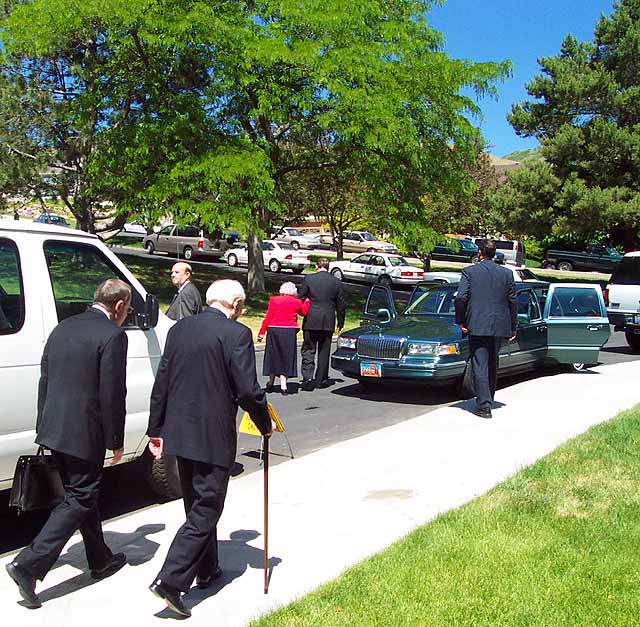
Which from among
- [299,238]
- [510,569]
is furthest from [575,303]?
[299,238]

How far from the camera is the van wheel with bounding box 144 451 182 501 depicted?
239 inches

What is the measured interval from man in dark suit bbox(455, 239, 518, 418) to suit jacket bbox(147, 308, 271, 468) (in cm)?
514

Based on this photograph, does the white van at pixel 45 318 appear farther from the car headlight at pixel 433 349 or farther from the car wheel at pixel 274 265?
the car wheel at pixel 274 265

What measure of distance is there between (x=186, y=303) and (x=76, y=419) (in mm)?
5212

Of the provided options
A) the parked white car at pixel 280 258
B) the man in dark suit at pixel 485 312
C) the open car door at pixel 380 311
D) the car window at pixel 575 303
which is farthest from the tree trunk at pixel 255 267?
the man in dark suit at pixel 485 312

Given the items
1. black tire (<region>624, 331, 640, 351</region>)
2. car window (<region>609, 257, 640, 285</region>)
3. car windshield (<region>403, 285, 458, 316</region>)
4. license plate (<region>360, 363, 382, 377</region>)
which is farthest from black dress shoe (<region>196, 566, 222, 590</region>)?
car window (<region>609, 257, 640, 285</region>)

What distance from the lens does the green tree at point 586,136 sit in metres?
34.8

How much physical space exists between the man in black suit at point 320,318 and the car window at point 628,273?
8.14m

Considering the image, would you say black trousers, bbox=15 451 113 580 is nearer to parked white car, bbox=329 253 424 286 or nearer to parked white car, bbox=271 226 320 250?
parked white car, bbox=329 253 424 286

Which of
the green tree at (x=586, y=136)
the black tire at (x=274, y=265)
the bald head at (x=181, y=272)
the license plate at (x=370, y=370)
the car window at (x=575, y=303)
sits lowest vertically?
the license plate at (x=370, y=370)

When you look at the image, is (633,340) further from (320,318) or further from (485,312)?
(485,312)

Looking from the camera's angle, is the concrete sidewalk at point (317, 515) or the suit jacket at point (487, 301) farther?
the suit jacket at point (487, 301)

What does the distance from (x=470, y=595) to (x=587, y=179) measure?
35417 millimetres

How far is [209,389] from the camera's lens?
13.4ft
